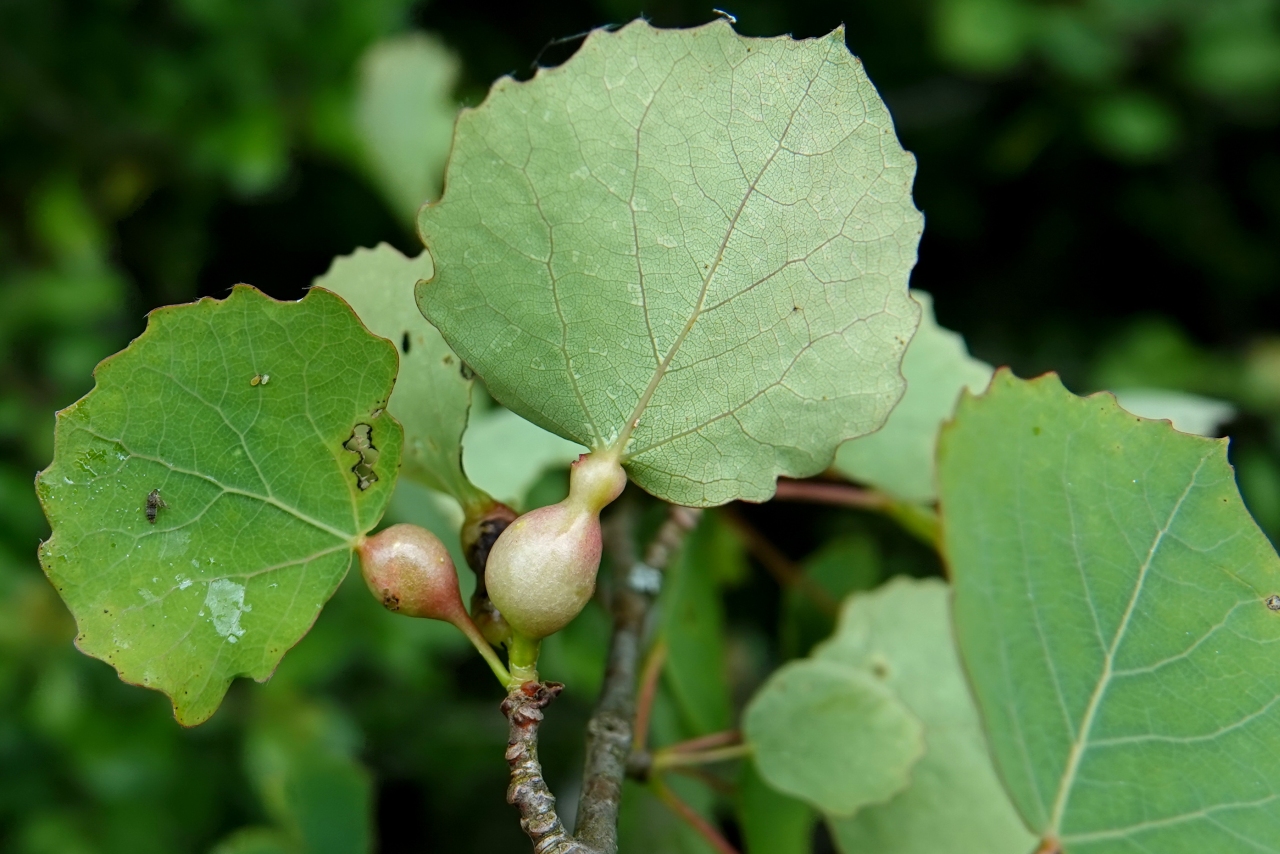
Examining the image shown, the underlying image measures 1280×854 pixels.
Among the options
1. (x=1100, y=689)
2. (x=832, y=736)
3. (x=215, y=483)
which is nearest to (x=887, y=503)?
(x=832, y=736)

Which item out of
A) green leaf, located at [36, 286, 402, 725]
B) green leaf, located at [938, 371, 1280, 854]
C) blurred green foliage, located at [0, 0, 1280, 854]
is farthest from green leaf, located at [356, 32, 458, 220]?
green leaf, located at [938, 371, 1280, 854]

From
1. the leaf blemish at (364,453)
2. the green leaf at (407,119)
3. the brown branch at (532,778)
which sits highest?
the green leaf at (407,119)

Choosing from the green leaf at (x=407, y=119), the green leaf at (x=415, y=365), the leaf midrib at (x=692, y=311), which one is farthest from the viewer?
the green leaf at (x=407, y=119)

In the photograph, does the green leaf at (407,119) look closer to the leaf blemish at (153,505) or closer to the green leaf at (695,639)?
the green leaf at (695,639)

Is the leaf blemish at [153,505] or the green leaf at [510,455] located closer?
the leaf blemish at [153,505]

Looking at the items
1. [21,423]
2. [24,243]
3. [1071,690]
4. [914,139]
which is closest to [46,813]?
[21,423]

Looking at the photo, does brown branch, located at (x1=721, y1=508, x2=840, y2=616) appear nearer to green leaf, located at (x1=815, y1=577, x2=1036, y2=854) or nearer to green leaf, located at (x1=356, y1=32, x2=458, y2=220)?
green leaf, located at (x1=815, y1=577, x2=1036, y2=854)

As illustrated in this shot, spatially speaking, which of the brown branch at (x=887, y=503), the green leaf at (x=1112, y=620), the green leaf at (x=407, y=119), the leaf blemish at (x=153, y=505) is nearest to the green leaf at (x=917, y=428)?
the brown branch at (x=887, y=503)
